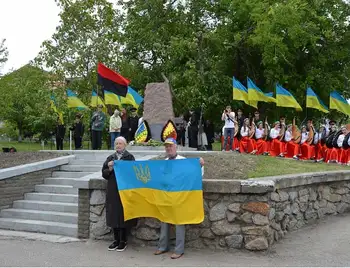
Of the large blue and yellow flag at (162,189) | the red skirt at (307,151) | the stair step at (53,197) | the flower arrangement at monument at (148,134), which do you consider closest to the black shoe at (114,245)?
the large blue and yellow flag at (162,189)

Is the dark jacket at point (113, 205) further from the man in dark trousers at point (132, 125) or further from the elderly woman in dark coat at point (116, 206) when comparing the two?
the man in dark trousers at point (132, 125)

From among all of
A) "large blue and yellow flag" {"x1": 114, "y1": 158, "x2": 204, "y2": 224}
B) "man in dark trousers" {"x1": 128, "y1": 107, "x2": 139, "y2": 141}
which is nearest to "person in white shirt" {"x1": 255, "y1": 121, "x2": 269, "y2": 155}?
"man in dark trousers" {"x1": 128, "y1": 107, "x2": 139, "y2": 141}

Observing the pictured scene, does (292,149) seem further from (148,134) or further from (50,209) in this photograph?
(50,209)

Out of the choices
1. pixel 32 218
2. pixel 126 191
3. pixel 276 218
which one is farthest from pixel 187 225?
pixel 32 218

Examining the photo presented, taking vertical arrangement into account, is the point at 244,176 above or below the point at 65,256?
above

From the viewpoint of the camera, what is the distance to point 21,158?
11.8 meters

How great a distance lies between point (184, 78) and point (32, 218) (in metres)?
14.4

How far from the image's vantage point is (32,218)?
360 inches

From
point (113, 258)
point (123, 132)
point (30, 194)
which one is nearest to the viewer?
point (113, 258)

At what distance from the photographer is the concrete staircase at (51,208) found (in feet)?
28.0

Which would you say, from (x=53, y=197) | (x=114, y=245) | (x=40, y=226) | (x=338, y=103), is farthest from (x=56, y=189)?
(x=338, y=103)

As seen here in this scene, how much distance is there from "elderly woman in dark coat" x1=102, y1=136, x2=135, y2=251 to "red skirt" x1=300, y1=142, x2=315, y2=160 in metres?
10.6

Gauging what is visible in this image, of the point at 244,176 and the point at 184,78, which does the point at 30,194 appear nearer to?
the point at 244,176

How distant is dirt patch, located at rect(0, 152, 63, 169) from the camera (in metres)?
11.0
